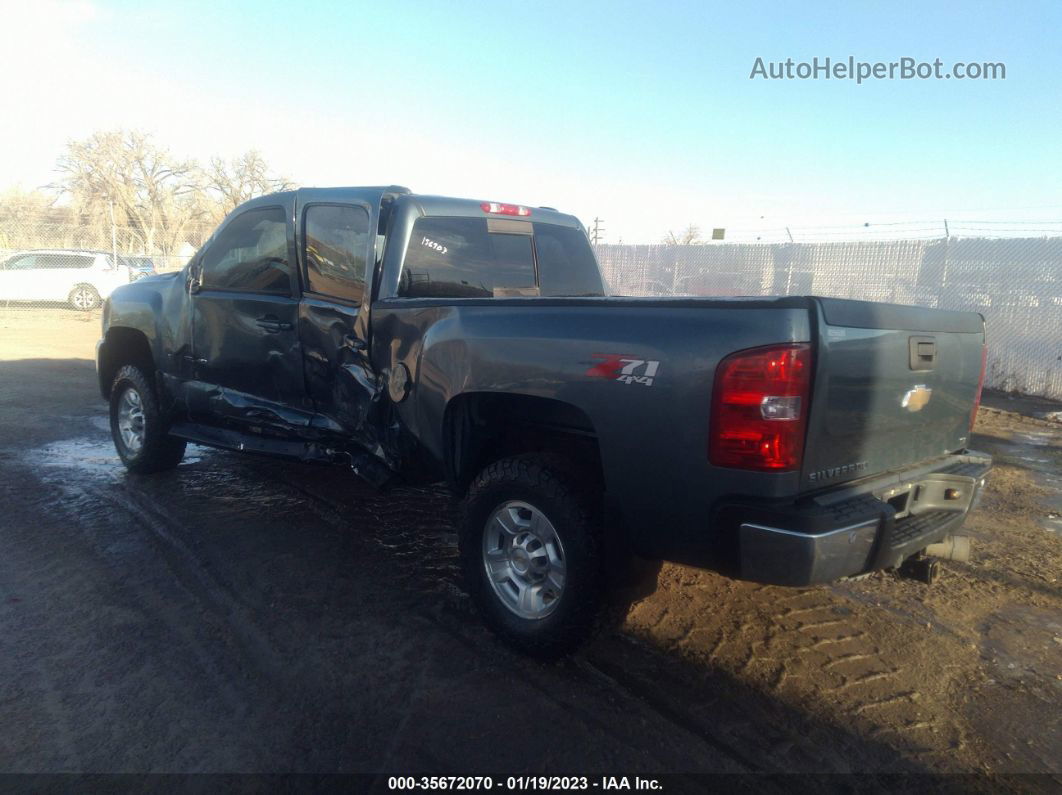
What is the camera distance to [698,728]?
2725mm

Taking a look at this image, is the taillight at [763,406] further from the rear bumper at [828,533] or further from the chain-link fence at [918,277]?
the chain-link fence at [918,277]

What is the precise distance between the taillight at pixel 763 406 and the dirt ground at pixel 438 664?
3.47 ft

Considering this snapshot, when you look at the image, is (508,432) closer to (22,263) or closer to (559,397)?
(559,397)

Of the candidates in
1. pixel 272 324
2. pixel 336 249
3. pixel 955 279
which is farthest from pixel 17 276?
pixel 955 279

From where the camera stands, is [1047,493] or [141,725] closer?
[141,725]

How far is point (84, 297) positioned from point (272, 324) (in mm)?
19573

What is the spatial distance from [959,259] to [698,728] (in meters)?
10.5

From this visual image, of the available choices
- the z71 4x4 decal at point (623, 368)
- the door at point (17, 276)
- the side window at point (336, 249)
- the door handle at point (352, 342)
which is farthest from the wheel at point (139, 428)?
the door at point (17, 276)

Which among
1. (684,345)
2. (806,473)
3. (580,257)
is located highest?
(580,257)

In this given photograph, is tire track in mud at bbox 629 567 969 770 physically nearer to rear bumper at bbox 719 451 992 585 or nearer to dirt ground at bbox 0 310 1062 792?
dirt ground at bbox 0 310 1062 792

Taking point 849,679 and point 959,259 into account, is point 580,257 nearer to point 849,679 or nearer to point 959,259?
point 849,679

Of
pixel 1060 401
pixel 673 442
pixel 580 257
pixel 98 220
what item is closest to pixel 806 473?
pixel 673 442

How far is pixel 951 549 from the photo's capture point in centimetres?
337

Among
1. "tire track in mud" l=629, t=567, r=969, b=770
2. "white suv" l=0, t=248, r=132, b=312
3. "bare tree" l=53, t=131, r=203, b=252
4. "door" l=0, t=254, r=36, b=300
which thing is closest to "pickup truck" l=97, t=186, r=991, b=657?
"tire track in mud" l=629, t=567, r=969, b=770
